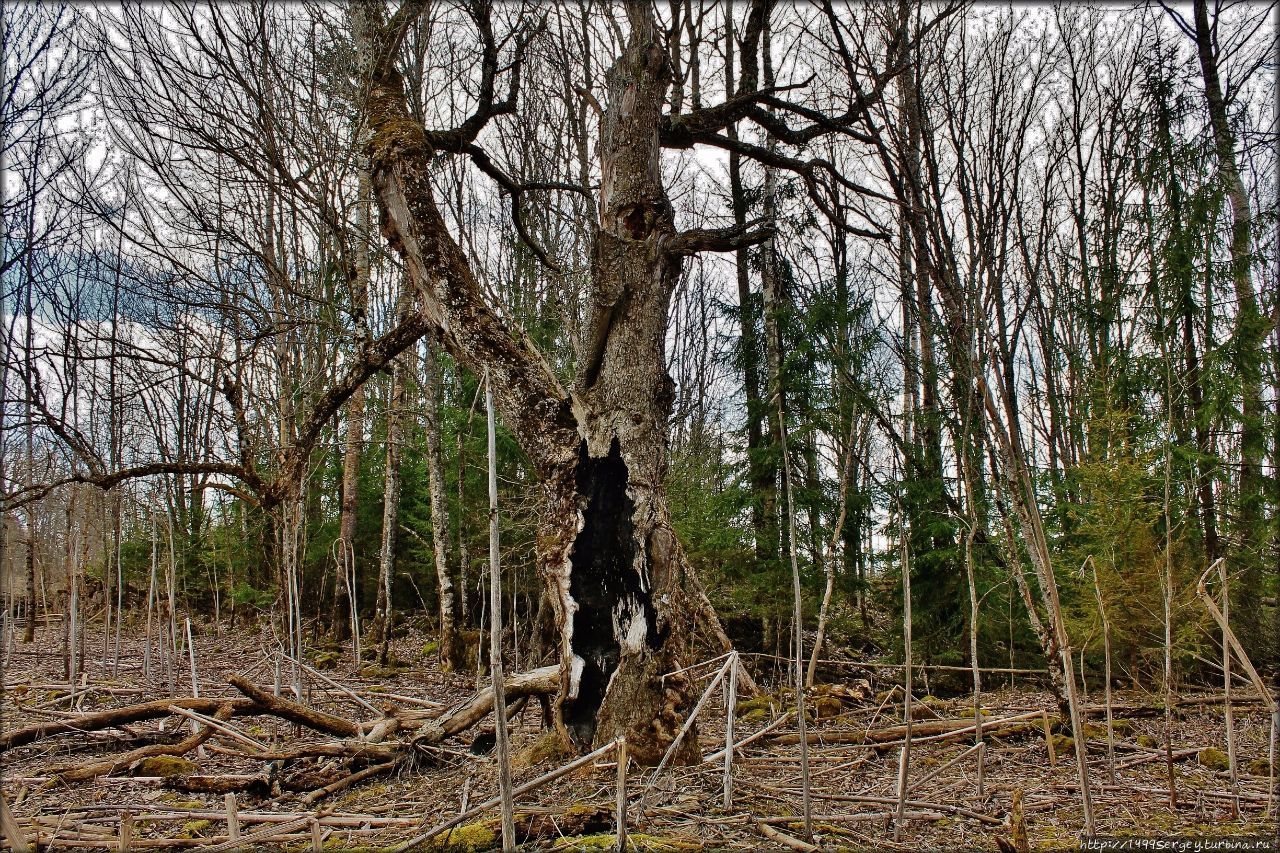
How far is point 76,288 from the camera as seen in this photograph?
8.02m

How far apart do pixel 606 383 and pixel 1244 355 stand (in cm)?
695

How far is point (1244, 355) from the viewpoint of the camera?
680cm

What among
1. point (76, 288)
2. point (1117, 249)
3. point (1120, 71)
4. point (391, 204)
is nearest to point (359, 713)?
point (391, 204)

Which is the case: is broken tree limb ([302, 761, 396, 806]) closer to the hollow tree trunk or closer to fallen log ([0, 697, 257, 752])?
fallen log ([0, 697, 257, 752])

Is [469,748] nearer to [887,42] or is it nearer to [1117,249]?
[887,42]

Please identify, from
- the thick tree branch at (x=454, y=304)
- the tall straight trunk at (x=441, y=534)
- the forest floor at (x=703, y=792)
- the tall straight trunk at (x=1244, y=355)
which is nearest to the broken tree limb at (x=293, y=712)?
the forest floor at (x=703, y=792)

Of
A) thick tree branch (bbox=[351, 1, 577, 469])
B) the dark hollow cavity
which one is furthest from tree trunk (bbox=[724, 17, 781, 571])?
the dark hollow cavity

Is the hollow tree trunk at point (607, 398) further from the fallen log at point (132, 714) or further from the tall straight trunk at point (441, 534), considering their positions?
the tall straight trunk at point (441, 534)

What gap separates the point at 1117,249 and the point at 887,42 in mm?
8053

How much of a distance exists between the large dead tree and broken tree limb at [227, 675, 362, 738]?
68.1 inches

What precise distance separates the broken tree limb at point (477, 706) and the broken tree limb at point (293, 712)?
619 mm

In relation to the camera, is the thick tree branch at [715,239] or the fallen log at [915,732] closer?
the thick tree branch at [715,239]

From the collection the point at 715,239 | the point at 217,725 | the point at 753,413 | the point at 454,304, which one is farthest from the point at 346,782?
the point at 753,413

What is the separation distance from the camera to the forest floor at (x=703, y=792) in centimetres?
271
